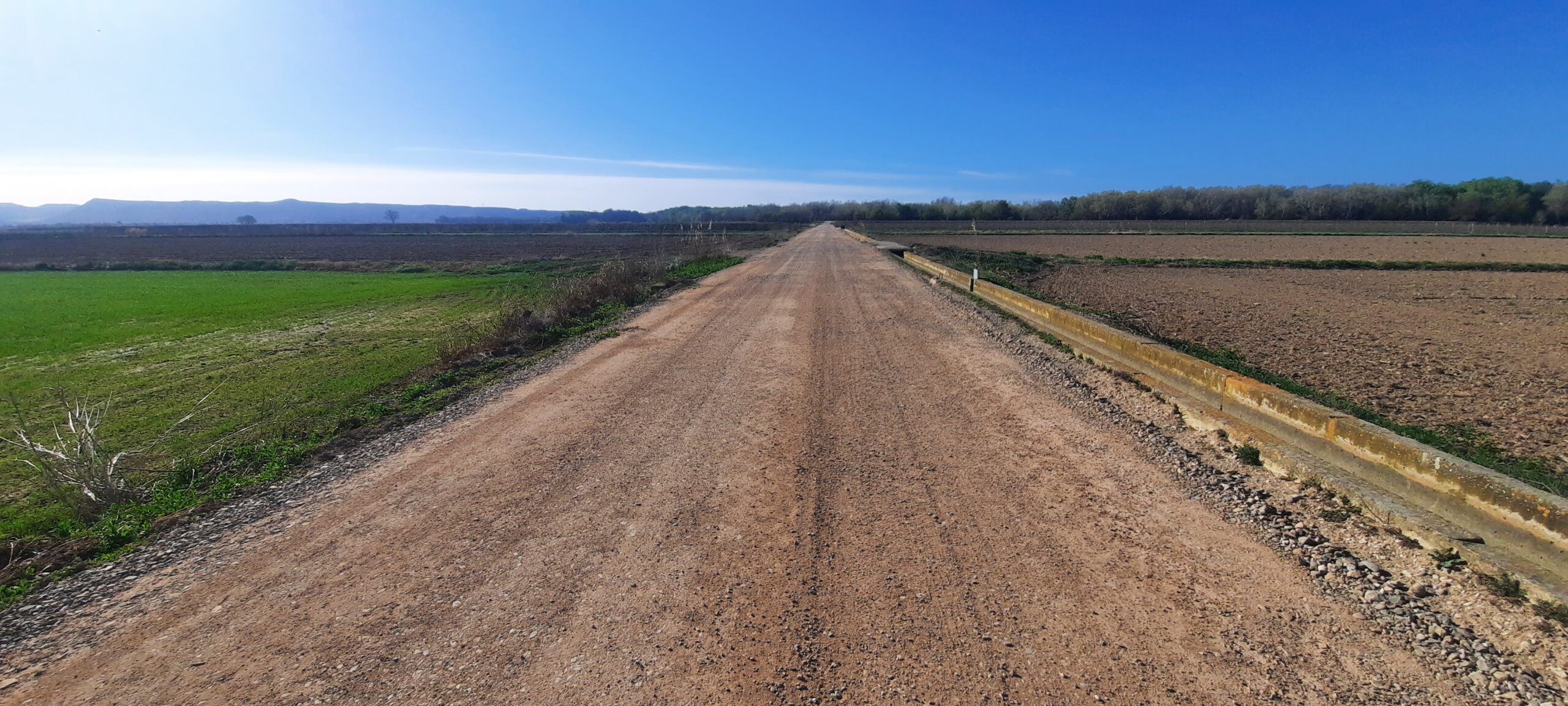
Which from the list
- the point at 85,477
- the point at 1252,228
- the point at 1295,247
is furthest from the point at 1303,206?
the point at 85,477

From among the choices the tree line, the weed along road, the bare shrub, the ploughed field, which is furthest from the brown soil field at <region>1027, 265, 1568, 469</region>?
the tree line

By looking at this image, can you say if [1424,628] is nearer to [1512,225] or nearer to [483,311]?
[483,311]

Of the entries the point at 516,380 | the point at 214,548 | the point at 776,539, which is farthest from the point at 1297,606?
the point at 516,380

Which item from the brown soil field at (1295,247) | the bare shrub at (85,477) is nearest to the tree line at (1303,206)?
→ the brown soil field at (1295,247)

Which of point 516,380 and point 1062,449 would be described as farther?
point 516,380

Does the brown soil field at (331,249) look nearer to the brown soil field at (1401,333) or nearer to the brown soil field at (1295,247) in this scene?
the brown soil field at (1295,247)
